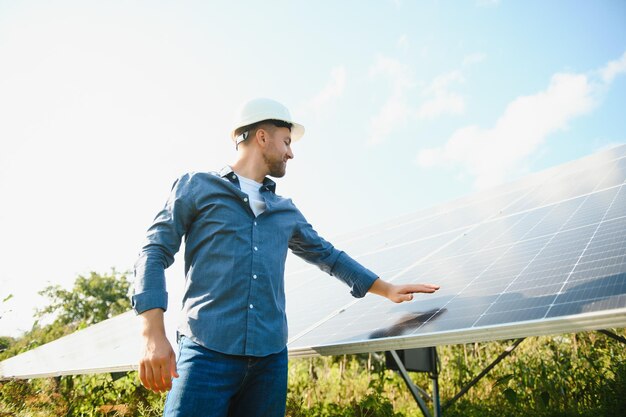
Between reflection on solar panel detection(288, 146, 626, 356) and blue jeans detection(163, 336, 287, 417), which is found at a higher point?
reflection on solar panel detection(288, 146, 626, 356)

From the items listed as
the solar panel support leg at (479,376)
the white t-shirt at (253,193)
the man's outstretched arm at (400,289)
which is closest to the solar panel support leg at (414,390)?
the solar panel support leg at (479,376)

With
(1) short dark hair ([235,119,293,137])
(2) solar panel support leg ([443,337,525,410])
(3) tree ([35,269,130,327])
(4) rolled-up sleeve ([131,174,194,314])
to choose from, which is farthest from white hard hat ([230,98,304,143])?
(3) tree ([35,269,130,327])

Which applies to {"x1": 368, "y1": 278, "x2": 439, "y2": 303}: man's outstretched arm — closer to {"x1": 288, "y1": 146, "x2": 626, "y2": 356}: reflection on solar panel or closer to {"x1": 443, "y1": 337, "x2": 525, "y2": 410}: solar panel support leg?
{"x1": 288, "y1": 146, "x2": 626, "y2": 356}: reflection on solar panel

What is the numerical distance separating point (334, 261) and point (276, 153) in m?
0.86

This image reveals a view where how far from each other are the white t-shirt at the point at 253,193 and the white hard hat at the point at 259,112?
342 millimetres

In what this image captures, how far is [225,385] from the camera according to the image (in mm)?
1841

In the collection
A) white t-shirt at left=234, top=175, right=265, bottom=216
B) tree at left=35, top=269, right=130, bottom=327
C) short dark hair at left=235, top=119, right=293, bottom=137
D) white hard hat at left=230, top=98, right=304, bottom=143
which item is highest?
tree at left=35, top=269, right=130, bottom=327

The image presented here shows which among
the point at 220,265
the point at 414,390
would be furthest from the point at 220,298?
the point at 414,390

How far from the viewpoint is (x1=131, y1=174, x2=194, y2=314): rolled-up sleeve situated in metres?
1.85

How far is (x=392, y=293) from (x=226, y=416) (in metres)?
1.40

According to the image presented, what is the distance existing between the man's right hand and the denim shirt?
12 centimetres

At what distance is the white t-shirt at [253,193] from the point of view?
2.36m

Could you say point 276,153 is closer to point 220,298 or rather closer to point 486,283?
point 220,298

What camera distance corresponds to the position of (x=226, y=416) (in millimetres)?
1891
